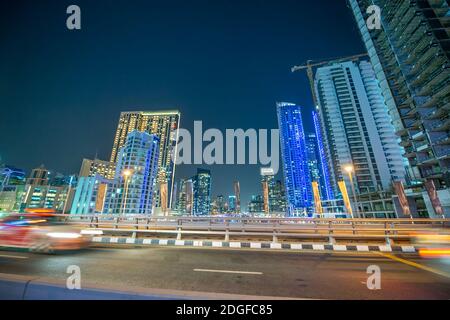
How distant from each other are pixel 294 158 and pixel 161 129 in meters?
124

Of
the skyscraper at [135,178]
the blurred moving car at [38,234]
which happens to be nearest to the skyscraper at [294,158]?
the skyscraper at [135,178]

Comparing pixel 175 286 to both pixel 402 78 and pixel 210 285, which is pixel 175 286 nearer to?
pixel 210 285

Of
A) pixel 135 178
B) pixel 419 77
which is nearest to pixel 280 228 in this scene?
pixel 419 77

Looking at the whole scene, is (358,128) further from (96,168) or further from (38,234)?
(96,168)

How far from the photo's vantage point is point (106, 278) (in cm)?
488

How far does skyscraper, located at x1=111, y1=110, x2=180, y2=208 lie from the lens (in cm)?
16538

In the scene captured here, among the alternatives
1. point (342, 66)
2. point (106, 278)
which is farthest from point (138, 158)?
point (342, 66)

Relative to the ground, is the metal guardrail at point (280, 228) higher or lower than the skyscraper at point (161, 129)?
lower

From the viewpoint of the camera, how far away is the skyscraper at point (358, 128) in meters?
76.1

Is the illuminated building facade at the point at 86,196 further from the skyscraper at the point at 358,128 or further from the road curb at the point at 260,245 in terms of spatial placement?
the skyscraper at the point at 358,128

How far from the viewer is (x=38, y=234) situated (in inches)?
314

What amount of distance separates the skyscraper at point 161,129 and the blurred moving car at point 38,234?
6254 inches

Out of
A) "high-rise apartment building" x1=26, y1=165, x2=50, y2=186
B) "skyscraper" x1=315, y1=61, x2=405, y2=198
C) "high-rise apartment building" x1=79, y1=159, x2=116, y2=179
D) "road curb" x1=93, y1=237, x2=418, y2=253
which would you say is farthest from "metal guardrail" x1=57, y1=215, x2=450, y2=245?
"high-rise apartment building" x1=26, y1=165, x2=50, y2=186
